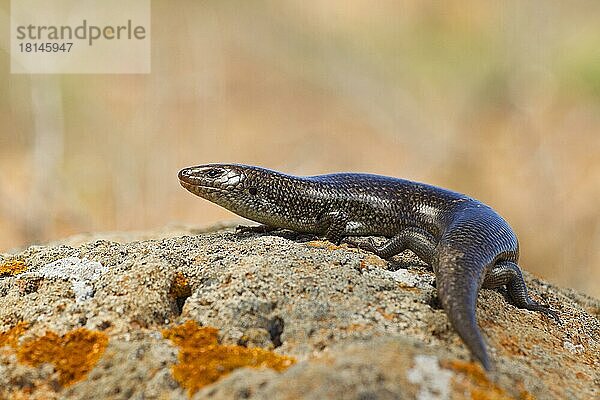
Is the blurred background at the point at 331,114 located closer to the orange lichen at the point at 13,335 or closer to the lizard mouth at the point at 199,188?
the lizard mouth at the point at 199,188

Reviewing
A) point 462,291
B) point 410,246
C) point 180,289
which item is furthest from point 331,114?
point 462,291

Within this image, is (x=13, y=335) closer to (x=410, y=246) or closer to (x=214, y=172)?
(x=214, y=172)

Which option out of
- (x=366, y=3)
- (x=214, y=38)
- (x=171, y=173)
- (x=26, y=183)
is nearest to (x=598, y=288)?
(x=171, y=173)

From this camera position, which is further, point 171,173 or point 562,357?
point 171,173

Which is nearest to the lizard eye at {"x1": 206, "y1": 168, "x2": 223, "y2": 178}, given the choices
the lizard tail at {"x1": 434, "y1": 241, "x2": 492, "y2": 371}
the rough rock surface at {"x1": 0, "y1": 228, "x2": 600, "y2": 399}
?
the rough rock surface at {"x1": 0, "y1": 228, "x2": 600, "y2": 399}

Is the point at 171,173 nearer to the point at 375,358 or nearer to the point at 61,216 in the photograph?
the point at 61,216

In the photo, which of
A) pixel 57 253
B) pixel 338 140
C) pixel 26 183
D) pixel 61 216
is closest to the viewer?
pixel 57 253

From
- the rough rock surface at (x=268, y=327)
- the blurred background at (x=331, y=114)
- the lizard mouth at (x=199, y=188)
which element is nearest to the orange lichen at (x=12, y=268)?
the rough rock surface at (x=268, y=327)

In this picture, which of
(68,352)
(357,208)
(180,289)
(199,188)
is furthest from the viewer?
(357,208)
